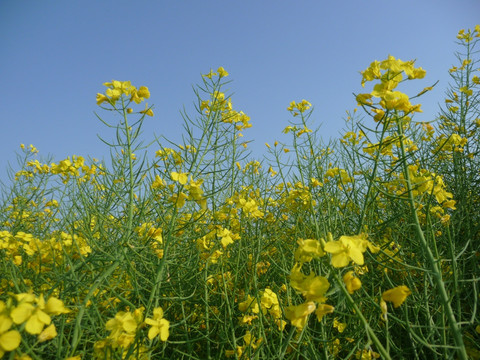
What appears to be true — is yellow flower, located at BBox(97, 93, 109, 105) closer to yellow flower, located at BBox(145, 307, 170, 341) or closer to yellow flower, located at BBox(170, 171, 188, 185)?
yellow flower, located at BBox(170, 171, 188, 185)

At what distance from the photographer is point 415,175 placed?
1.30m

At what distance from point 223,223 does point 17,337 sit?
1559 millimetres

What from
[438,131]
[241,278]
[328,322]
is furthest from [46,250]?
[438,131]

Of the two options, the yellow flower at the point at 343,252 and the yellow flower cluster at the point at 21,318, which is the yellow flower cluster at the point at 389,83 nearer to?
the yellow flower at the point at 343,252

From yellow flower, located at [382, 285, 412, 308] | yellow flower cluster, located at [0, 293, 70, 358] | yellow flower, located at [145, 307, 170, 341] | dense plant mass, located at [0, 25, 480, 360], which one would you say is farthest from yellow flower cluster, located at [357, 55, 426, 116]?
yellow flower cluster, located at [0, 293, 70, 358]

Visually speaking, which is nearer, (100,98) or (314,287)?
(314,287)

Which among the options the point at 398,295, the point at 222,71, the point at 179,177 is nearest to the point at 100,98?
the point at 179,177

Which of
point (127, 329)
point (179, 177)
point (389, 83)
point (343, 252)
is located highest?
point (389, 83)

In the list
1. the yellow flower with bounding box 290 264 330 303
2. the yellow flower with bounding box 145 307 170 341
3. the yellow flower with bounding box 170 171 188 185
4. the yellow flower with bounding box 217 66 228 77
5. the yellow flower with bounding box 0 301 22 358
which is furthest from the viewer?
the yellow flower with bounding box 217 66 228 77

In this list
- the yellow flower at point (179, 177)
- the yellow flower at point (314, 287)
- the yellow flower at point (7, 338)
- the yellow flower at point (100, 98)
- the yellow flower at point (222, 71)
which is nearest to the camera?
the yellow flower at point (7, 338)

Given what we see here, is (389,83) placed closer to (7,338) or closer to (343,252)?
(343,252)

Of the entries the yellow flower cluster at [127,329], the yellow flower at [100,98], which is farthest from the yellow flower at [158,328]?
the yellow flower at [100,98]

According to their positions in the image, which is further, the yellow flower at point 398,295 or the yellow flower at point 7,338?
the yellow flower at point 398,295

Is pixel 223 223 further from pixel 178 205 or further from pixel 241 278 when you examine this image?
pixel 178 205
